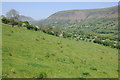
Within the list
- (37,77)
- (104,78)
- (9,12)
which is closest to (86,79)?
(104,78)

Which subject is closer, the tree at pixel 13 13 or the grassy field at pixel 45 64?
the grassy field at pixel 45 64

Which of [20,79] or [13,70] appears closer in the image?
[20,79]

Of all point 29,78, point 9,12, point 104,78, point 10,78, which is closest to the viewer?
point 10,78

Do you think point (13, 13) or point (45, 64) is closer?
point (45, 64)

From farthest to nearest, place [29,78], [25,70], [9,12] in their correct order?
1. [9,12]
2. [25,70]
3. [29,78]

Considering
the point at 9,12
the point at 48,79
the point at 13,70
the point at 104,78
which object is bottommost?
the point at 104,78

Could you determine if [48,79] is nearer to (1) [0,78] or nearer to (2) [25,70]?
(2) [25,70]

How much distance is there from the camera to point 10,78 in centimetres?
841

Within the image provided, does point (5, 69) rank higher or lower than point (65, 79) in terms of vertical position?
higher

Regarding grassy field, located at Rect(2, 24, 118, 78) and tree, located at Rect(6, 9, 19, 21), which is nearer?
grassy field, located at Rect(2, 24, 118, 78)

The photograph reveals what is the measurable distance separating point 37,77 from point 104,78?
7412 mm

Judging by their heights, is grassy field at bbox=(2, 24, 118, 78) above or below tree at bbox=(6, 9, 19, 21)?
below

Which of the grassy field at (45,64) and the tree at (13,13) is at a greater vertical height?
the tree at (13,13)

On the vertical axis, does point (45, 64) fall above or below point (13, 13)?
below
